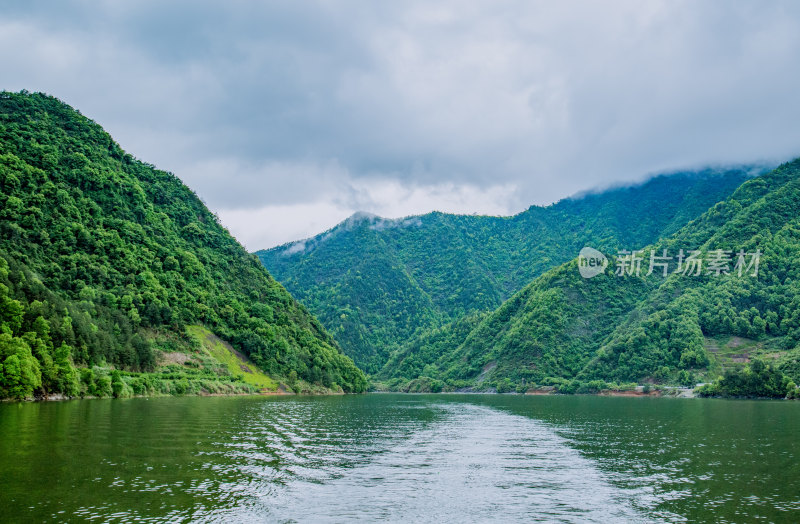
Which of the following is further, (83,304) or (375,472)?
(83,304)

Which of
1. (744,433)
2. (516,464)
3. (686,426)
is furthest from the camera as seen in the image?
(686,426)

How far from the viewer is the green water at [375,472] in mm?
32156

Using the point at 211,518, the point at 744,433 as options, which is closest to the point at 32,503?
the point at 211,518

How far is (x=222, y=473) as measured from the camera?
41.1 m

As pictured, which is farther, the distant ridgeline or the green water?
the distant ridgeline

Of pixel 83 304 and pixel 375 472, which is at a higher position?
pixel 83 304

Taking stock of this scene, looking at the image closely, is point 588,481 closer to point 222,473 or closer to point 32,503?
point 222,473

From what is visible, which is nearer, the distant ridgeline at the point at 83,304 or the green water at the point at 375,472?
the green water at the point at 375,472

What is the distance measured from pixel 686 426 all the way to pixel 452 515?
59214 mm

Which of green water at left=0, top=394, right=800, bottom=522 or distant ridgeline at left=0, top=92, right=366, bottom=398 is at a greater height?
distant ridgeline at left=0, top=92, right=366, bottom=398

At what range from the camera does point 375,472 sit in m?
44.4

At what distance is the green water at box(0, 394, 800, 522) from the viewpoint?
3216cm

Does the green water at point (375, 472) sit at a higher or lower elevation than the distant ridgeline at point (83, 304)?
lower

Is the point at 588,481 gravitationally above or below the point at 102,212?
below
